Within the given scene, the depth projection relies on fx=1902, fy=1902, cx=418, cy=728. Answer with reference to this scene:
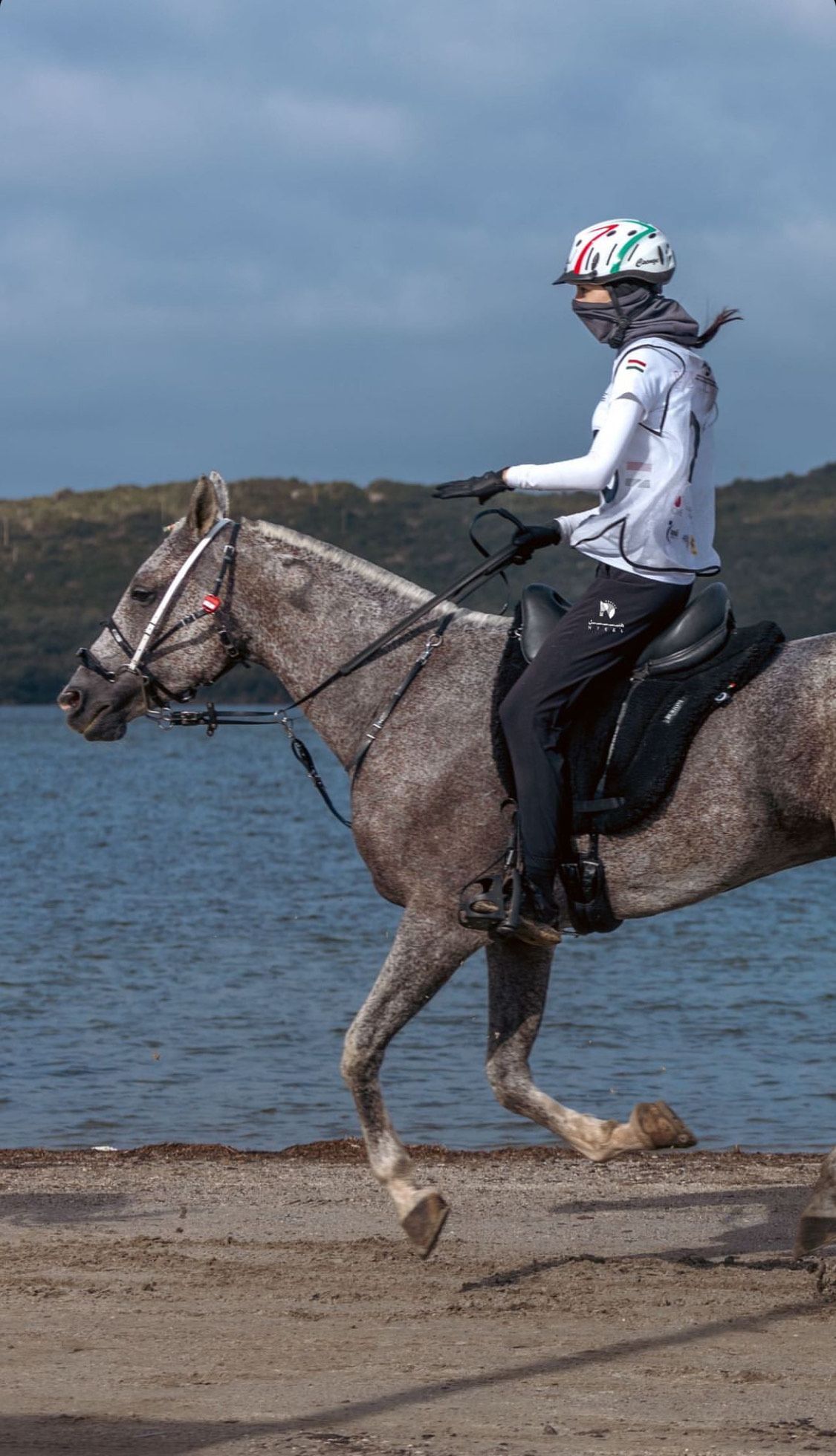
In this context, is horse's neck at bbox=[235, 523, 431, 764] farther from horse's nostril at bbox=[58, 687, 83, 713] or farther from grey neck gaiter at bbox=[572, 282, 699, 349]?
grey neck gaiter at bbox=[572, 282, 699, 349]

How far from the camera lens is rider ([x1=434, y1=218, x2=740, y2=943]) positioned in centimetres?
725

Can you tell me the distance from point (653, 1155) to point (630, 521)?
5047 millimetres

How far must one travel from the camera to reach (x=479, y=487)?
7.41 m

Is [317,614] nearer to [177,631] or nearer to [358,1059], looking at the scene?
[177,631]

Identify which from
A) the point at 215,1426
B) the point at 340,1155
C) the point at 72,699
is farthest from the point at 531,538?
the point at 340,1155

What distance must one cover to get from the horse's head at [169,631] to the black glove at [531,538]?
1242 millimetres

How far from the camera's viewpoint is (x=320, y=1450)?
566cm

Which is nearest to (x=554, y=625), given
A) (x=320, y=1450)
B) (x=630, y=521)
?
(x=630, y=521)

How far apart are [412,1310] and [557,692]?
2473 mm

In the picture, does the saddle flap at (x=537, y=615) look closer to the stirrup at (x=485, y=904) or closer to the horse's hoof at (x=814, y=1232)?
the stirrup at (x=485, y=904)

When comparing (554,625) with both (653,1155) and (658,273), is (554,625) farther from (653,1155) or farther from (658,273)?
(653,1155)

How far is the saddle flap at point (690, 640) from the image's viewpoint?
7.38m

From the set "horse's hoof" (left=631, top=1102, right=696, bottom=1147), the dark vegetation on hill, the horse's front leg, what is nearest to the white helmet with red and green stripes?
the horse's front leg

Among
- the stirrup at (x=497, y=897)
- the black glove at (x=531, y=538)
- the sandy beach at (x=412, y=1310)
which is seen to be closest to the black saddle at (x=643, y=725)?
the stirrup at (x=497, y=897)
